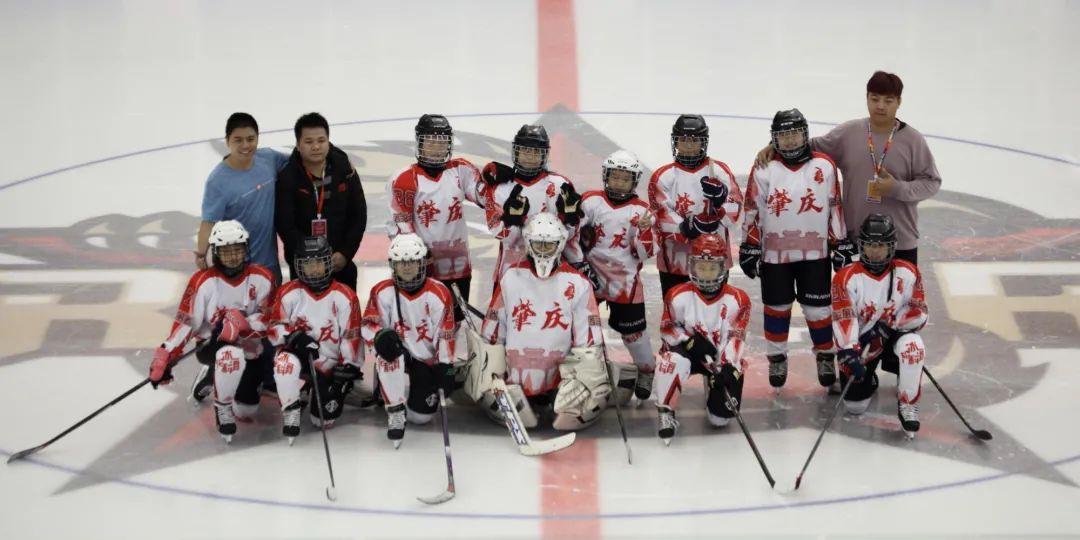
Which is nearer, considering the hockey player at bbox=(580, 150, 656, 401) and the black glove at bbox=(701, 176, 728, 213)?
the black glove at bbox=(701, 176, 728, 213)

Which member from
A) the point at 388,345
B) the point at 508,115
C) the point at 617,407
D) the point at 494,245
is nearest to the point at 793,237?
the point at 617,407

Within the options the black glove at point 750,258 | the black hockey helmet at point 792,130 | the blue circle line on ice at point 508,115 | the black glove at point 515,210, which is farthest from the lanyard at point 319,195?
the blue circle line on ice at point 508,115

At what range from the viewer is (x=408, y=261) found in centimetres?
518

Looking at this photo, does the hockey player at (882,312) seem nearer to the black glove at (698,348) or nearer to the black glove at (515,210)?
the black glove at (698,348)

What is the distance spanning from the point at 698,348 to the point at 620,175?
2.63 feet

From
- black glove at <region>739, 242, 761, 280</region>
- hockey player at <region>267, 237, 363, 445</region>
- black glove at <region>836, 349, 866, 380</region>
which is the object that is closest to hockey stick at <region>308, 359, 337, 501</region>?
hockey player at <region>267, 237, 363, 445</region>

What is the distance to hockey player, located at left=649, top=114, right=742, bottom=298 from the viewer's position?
18.1 feet

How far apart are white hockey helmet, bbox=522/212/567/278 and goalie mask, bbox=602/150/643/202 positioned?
370mm

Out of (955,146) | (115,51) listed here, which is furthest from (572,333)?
(115,51)

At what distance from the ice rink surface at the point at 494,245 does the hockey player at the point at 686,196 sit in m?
0.64

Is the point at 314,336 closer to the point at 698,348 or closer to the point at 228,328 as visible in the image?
the point at 228,328

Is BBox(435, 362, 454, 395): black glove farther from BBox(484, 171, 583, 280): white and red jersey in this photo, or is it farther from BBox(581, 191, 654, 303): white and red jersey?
BBox(581, 191, 654, 303): white and red jersey

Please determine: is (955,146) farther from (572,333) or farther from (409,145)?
(572,333)

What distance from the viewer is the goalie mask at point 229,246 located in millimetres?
5277
